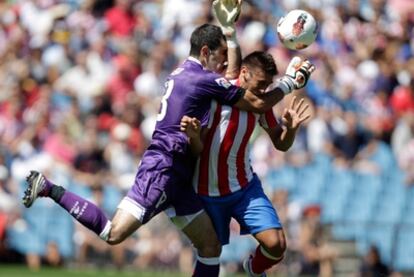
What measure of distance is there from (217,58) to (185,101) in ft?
1.69

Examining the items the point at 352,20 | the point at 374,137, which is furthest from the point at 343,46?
the point at 374,137

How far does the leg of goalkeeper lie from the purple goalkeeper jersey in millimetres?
442

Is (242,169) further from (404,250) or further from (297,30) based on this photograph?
(404,250)

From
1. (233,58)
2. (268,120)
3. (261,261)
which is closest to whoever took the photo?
(233,58)

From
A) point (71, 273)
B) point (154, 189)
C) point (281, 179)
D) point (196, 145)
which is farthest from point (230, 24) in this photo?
point (71, 273)

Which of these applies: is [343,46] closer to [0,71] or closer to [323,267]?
[323,267]

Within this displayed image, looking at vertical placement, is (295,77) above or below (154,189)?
above

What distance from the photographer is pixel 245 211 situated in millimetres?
11859

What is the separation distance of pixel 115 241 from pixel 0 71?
42.4 feet

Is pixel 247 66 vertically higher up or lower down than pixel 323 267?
higher up

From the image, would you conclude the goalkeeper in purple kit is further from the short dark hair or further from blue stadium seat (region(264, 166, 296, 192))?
blue stadium seat (region(264, 166, 296, 192))

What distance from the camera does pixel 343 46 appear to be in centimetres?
2078

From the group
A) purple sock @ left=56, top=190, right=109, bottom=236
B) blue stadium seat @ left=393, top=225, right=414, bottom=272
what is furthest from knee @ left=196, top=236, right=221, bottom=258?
blue stadium seat @ left=393, top=225, right=414, bottom=272

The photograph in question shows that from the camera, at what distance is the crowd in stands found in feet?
59.4
